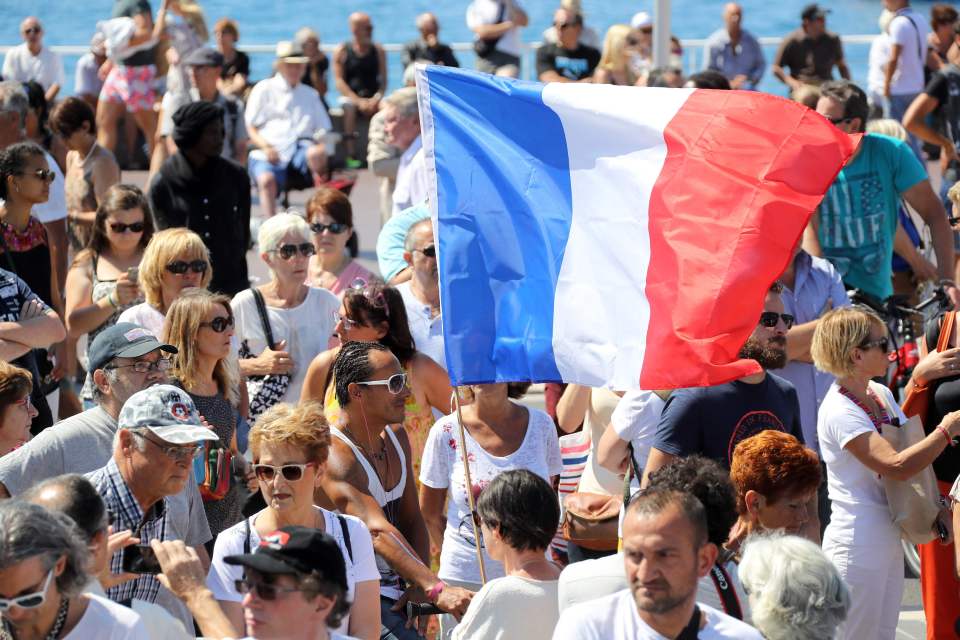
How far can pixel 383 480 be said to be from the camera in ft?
18.1

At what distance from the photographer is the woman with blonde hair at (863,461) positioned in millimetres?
5645

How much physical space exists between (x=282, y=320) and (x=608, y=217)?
2.28 metres

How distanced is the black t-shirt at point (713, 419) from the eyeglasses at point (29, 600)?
2520 mm

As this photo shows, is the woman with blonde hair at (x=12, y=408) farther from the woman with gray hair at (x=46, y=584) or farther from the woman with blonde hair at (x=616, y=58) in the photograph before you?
the woman with blonde hair at (x=616, y=58)

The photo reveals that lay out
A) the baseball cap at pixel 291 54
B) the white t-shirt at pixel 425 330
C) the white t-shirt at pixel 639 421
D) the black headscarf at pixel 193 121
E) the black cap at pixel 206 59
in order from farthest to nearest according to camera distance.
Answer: the baseball cap at pixel 291 54 < the black cap at pixel 206 59 < the black headscarf at pixel 193 121 < the white t-shirt at pixel 425 330 < the white t-shirt at pixel 639 421

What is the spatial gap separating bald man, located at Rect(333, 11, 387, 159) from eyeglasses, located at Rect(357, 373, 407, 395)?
41.4 ft

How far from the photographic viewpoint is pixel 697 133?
17.8 ft

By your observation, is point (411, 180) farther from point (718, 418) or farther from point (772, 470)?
point (772, 470)

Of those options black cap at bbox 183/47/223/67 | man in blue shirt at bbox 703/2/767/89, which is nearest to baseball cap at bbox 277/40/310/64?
black cap at bbox 183/47/223/67

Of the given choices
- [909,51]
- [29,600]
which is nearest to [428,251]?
[29,600]

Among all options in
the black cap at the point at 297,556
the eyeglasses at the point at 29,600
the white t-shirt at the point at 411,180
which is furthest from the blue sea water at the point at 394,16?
the eyeglasses at the point at 29,600

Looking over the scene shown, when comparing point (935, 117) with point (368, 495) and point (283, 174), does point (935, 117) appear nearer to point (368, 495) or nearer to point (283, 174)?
point (283, 174)

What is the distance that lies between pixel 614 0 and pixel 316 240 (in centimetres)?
6285

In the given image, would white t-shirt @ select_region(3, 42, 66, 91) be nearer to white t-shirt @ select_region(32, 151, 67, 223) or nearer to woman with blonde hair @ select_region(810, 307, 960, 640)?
white t-shirt @ select_region(32, 151, 67, 223)
